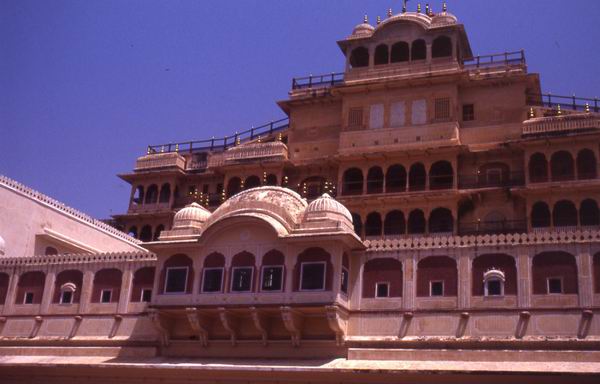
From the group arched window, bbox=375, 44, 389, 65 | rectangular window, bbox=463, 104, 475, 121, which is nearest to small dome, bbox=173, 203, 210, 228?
rectangular window, bbox=463, 104, 475, 121

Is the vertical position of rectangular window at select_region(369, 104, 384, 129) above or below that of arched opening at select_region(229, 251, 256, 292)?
above

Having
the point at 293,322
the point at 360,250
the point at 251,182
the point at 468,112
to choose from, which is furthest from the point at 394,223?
the point at 293,322

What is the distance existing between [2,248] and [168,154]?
54.2 feet

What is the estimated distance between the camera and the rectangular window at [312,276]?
85.3 ft

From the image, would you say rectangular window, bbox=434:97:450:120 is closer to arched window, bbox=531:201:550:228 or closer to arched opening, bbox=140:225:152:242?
arched window, bbox=531:201:550:228

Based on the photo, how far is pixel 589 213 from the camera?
37.2m

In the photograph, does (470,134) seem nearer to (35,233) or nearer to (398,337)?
(398,337)

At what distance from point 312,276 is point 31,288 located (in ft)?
41.6

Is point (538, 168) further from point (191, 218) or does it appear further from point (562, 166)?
point (191, 218)

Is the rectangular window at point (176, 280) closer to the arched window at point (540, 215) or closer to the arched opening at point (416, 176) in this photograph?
the arched opening at point (416, 176)

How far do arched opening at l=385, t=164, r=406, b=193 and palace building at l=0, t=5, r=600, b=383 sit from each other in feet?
0.40

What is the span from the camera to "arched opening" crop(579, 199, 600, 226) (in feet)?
121

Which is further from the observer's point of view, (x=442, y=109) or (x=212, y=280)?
(x=442, y=109)

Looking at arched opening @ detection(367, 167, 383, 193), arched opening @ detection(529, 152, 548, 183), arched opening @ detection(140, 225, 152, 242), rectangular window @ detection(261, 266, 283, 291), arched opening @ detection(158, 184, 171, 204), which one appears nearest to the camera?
rectangular window @ detection(261, 266, 283, 291)
